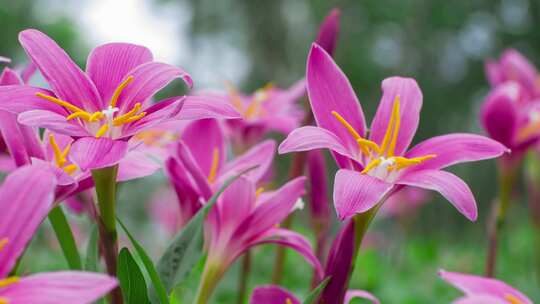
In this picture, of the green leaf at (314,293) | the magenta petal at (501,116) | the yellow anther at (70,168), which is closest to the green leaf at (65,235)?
the yellow anther at (70,168)

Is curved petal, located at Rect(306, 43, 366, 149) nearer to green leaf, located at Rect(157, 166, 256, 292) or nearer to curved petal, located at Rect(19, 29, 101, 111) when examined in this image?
green leaf, located at Rect(157, 166, 256, 292)

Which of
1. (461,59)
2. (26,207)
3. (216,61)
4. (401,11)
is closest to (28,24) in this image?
(216,61)

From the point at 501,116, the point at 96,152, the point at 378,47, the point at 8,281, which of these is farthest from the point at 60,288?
the point at 378,47

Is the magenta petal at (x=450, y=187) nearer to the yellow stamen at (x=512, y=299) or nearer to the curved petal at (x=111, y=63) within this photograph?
the yellow stamen at (x=512, y=299)

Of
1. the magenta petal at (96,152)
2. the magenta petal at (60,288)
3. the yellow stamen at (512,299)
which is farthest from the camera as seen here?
the yellow stamen at (512,299)

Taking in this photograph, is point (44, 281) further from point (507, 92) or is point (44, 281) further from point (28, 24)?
point (28, 24)

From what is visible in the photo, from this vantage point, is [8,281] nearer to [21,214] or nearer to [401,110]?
[21,214]
